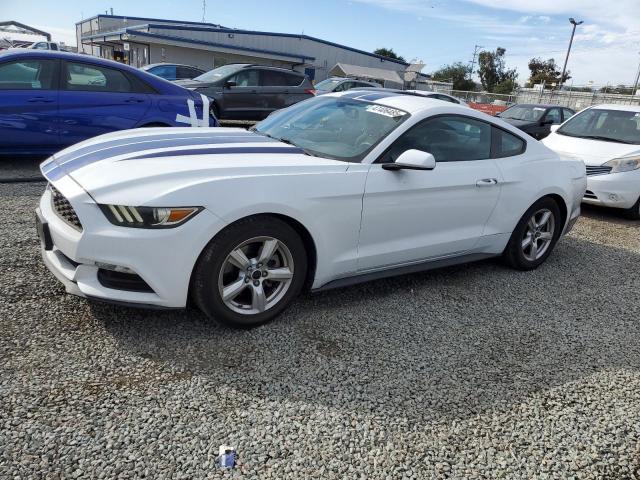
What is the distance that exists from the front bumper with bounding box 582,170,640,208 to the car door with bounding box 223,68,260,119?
7.70m

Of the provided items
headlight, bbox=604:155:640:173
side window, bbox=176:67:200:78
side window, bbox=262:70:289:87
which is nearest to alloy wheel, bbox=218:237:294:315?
headlight, bbox=604:155:640:173

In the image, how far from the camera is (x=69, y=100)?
21.2ft

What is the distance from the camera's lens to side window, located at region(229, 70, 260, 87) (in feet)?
39.3

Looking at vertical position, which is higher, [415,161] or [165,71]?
[165,71]

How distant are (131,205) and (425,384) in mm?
1858

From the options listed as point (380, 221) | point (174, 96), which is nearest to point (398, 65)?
point (174, 96)

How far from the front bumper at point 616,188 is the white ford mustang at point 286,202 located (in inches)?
115

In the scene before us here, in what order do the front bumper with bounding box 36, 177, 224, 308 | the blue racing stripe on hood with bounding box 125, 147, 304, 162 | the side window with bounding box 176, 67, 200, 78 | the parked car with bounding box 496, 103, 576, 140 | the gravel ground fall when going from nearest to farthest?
the gravel ground
the front bumper with bounding box 36, 177, 224, 308
the blue racing stripe on hood with bounding box 125, 147, 304, 162
the parked car with bounding box 496, 103, 576, 140
the side window with bounding box 176, 67, 200, 78

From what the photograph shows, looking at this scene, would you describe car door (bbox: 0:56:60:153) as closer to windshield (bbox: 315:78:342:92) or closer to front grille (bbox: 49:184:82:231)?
front grille (bbox: 49:184:82:231)

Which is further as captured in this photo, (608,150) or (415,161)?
(608,150)

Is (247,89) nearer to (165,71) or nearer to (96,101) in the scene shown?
(165,71)

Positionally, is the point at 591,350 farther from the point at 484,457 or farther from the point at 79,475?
the point at 79,475

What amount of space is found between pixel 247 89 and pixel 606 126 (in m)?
7.59

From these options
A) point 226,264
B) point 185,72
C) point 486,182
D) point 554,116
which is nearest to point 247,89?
point 185,72
